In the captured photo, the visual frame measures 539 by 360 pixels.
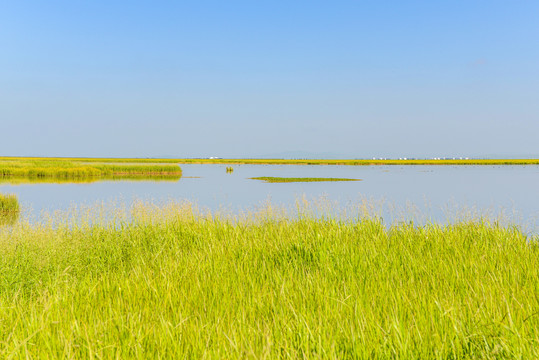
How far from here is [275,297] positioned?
486cm

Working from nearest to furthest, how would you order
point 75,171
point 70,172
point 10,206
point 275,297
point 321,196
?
1. point 275,297
2. point 321,196
3. point 10,206
4. point 70,172
5. point 75,171

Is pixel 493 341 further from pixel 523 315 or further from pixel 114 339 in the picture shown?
pixel 114 339

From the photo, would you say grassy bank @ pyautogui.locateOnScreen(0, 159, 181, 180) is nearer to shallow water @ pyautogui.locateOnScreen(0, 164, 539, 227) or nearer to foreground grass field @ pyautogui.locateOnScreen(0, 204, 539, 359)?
shallow water @ pyautogui.locateOnScreen(0, 164, 539, 227)

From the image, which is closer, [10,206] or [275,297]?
[275,297]

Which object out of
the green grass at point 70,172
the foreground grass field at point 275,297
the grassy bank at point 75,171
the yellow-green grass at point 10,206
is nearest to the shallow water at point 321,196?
the yellow-green grass at point 10,206

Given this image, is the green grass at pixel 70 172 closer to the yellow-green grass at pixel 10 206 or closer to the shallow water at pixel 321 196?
the shallow water at pixel 321 196

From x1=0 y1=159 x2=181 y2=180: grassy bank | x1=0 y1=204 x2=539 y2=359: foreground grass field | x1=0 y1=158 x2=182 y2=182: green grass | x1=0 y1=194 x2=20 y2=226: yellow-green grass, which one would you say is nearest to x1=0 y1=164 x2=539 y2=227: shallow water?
x1=0 y1=194 x2=20 y2=226: yellow-green grass

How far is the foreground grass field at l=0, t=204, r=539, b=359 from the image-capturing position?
3486mm

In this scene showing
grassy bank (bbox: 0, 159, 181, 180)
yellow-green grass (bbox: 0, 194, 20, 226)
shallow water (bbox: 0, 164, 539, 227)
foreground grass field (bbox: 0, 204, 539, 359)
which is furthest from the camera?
grassy bank (bbox: 0, 159, 181, 180)

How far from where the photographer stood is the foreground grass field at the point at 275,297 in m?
3.49

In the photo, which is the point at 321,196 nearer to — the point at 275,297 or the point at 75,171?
the point at 275,297

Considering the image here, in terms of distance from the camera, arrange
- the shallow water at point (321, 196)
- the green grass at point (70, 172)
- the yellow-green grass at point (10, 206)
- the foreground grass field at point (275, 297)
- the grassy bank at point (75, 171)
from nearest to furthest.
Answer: the foreground grass field at point (275, 297) → the shallow water at point (321, 196) → the yellow-green grass at point (10, 206) → the green grass at point (70, 172) → the grassy bank at point (75, 171)

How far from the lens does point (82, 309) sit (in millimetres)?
4891

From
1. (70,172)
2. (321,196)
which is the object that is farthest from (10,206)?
(70,172)
